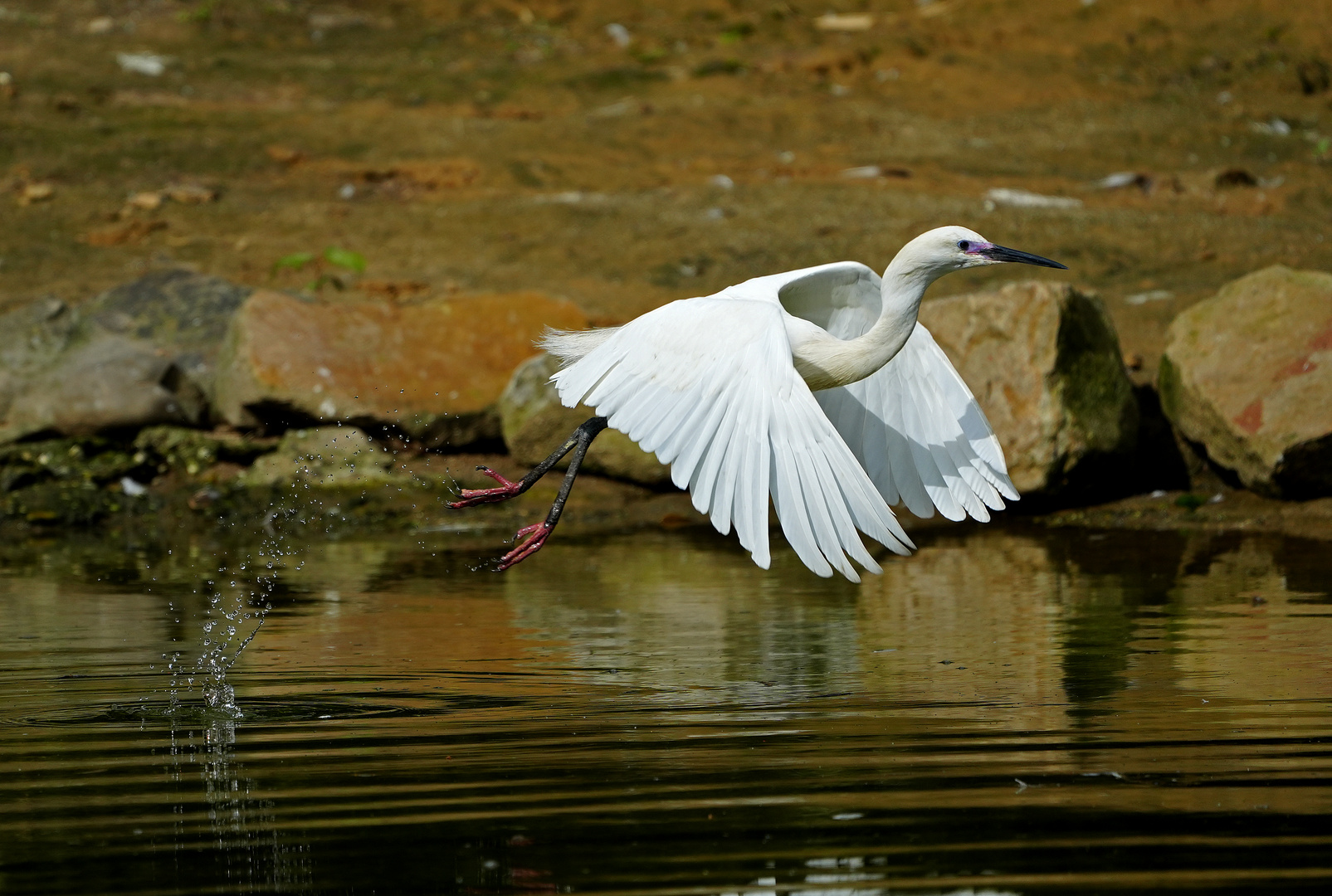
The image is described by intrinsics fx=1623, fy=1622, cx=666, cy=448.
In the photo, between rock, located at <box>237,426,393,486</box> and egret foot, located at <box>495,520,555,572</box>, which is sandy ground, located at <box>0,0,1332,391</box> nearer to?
rock, located at <box>237,426,393,486</box>

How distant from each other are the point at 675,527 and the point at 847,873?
22.3 ft

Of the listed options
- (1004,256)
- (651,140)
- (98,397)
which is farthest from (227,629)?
(651,140)

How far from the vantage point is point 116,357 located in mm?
11789

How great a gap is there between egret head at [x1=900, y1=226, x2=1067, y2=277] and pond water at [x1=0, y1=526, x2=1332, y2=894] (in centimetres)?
150

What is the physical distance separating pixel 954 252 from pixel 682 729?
7.69 ft

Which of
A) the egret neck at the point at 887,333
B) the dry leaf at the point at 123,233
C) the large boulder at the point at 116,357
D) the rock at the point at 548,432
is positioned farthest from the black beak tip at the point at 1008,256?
the dry leaf at the point at 123,233

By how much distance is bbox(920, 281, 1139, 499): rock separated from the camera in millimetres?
9703

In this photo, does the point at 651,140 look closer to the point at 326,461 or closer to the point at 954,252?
the point at 326,461

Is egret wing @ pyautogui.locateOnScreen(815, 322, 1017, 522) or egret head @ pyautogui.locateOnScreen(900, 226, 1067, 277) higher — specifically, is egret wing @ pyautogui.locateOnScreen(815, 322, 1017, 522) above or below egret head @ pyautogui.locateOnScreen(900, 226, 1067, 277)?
below

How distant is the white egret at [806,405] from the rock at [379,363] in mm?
4616

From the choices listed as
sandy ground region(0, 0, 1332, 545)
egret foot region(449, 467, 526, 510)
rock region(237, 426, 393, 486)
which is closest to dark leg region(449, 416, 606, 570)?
egret foot region(449, 467, 526, 510)

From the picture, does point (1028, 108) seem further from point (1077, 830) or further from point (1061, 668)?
point (1077, 830)

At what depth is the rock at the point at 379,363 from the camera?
37.0 ft

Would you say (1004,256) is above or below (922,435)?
above
